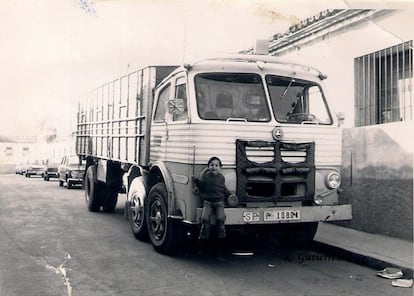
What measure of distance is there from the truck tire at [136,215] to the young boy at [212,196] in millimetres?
1840

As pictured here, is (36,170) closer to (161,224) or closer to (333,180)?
(161,224)

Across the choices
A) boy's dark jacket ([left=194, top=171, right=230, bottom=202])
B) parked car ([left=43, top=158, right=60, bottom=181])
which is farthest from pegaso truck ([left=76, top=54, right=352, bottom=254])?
parked car ([left=43, top=158, right=60, bottom=181])

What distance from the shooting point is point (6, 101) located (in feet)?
Answer: 17.5

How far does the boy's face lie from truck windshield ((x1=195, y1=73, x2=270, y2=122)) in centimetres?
58

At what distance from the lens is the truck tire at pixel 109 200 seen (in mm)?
10126

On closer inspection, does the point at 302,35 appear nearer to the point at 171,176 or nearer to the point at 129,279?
the point at 171,176

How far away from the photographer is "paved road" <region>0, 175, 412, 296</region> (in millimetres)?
4758

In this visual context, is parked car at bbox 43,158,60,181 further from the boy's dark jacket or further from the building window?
the boy's dark jacket

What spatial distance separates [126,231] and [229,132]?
3.26m

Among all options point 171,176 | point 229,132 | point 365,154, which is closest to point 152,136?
point 171,176

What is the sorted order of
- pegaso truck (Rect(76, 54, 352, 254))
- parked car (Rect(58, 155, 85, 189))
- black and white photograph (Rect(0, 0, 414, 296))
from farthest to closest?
1. parked car (Rect(58, 155, 85, 189))
2. pegaso truck (Rect(76, 54, 352, 254))
3. black and white photograph (Rect(0, 0, 414, 296))

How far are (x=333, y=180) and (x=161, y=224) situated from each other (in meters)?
2.22

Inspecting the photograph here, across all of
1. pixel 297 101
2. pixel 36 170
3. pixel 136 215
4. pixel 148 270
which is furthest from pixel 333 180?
pixel 36 170
